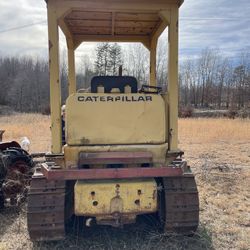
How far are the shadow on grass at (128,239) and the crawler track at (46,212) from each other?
227 millimetres

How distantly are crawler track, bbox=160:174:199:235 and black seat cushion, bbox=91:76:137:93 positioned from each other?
125 cm

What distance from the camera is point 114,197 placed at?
3711mm

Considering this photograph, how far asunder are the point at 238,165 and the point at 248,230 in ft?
14.6

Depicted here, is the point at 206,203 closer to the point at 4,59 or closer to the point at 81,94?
the point at 81,94

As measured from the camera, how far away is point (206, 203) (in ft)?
18.1

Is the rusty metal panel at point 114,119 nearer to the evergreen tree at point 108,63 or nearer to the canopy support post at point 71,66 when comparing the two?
the canopy support post at point 71,66

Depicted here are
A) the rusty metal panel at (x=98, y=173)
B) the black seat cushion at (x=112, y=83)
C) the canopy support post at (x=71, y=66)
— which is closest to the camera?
the rusty metal panel at (x=98, y=173)

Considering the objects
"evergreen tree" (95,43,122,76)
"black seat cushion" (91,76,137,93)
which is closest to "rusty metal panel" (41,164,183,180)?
"black seat cushion" (91,76,137,93)

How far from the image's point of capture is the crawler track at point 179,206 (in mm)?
3879

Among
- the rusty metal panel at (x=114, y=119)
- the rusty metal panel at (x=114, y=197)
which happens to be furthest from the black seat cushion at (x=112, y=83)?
the rusty metal panel at (x=114, y=197)

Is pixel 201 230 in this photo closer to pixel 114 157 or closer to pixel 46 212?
pixel 114 157

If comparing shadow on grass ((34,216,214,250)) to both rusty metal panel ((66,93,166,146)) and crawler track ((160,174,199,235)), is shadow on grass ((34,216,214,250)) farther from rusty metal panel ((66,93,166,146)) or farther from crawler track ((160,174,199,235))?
rusty metal panel ((66,93,166,146))

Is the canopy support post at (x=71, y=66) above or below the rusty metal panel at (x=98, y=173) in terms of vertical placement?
above

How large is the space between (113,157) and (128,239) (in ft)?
3.66
